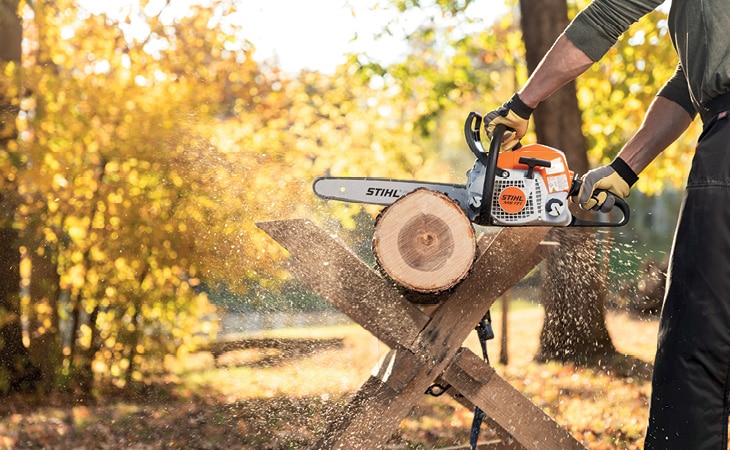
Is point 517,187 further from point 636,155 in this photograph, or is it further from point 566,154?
point 566,154

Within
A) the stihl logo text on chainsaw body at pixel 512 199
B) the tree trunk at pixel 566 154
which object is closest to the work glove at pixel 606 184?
the stihl logo text on chainsaw body at pixel 512 199

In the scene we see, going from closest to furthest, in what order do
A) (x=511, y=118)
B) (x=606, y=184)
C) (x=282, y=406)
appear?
(x=511, y=118) < (x=606, y=184) < (x=282, y=406)

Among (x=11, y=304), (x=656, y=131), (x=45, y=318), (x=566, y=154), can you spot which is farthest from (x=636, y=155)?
(x=11, y=304)

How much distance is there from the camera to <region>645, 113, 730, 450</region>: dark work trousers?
85.4 inches

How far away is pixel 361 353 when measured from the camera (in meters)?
7.16

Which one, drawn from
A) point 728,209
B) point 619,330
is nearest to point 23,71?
point 728,209

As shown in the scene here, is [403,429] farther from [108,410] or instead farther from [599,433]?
[108,410]

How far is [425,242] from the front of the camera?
8.40 feet

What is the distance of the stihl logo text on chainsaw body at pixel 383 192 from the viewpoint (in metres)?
2.75

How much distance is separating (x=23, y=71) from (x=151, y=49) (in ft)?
3.54

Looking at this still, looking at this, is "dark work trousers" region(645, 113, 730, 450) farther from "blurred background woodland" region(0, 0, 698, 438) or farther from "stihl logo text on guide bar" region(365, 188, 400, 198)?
"blurred background woodland" region(0, 0, 698, 438)

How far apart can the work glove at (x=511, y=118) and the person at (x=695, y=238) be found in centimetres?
10

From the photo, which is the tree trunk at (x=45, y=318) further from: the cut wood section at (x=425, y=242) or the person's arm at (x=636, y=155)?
the person's arm at (x=636, y=155)

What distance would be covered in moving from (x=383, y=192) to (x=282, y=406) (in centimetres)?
332
